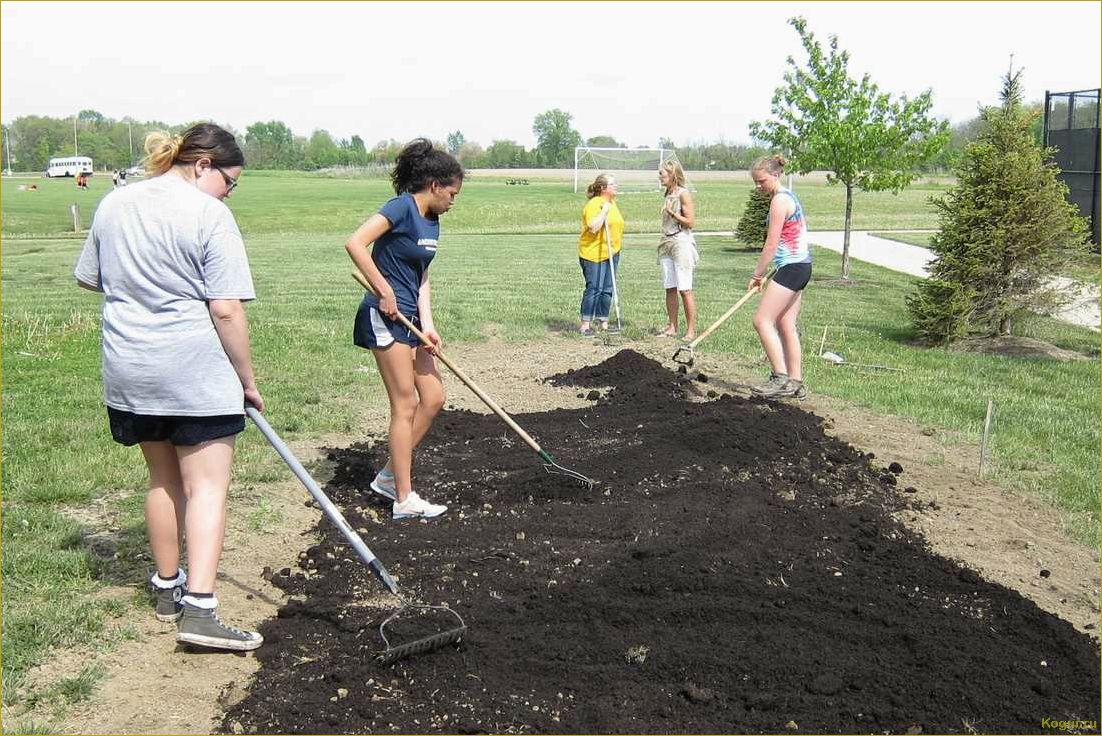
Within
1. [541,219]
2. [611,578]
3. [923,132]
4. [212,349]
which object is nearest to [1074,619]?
[611,578]

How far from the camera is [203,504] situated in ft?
14.0

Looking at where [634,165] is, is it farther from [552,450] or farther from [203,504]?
[203,504]

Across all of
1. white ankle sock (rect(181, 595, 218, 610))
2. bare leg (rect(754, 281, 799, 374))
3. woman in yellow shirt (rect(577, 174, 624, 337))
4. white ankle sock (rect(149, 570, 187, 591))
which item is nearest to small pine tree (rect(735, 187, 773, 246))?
woman in yellow shirt (rect(577, 174, 624, 337))

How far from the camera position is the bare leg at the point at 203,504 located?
4215mm

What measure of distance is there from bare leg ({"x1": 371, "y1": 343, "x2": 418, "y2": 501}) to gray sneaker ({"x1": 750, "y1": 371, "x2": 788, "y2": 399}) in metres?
3.83

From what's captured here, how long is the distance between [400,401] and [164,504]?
5.10 ft

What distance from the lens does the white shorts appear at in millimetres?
11297

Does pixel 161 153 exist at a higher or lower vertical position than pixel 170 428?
higher

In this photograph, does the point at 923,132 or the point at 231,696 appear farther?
the point at 923,132

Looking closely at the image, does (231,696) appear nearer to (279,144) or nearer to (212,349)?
(212,349)

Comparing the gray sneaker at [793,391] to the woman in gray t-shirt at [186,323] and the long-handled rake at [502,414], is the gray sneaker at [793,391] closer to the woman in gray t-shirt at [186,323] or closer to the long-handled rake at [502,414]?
the long-handled rake at [502,414]

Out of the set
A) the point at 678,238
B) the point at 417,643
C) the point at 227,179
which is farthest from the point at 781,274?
the point at 417,643

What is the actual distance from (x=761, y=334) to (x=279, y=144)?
12189 cm

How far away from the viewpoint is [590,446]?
7.29 metres
